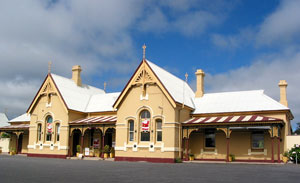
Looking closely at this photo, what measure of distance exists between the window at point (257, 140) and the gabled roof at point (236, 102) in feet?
7.05

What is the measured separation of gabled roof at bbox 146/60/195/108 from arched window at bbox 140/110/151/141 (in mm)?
3024

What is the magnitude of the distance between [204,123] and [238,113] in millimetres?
3655

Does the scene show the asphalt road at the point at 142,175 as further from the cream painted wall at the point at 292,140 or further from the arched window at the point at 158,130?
the arched window at the point at 158,130

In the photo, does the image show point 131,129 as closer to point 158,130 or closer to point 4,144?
point 158,130

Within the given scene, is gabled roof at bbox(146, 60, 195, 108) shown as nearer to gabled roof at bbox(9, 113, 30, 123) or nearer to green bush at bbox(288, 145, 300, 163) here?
green bush at bbox(288, 145, 300, 163)

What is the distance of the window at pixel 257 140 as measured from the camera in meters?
27.5

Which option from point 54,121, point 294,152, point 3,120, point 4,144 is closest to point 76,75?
point 54,121

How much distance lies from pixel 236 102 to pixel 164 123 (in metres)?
7.34

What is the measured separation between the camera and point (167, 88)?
94.4ft

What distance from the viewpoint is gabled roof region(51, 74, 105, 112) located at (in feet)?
117

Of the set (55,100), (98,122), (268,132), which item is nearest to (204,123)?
(268,132)

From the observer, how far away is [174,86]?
31.7m

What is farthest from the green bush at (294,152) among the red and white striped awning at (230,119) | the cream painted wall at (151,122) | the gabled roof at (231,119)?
the cream painted wall at (151,122)

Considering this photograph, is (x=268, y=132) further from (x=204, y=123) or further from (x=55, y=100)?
(x=55, y=100)
